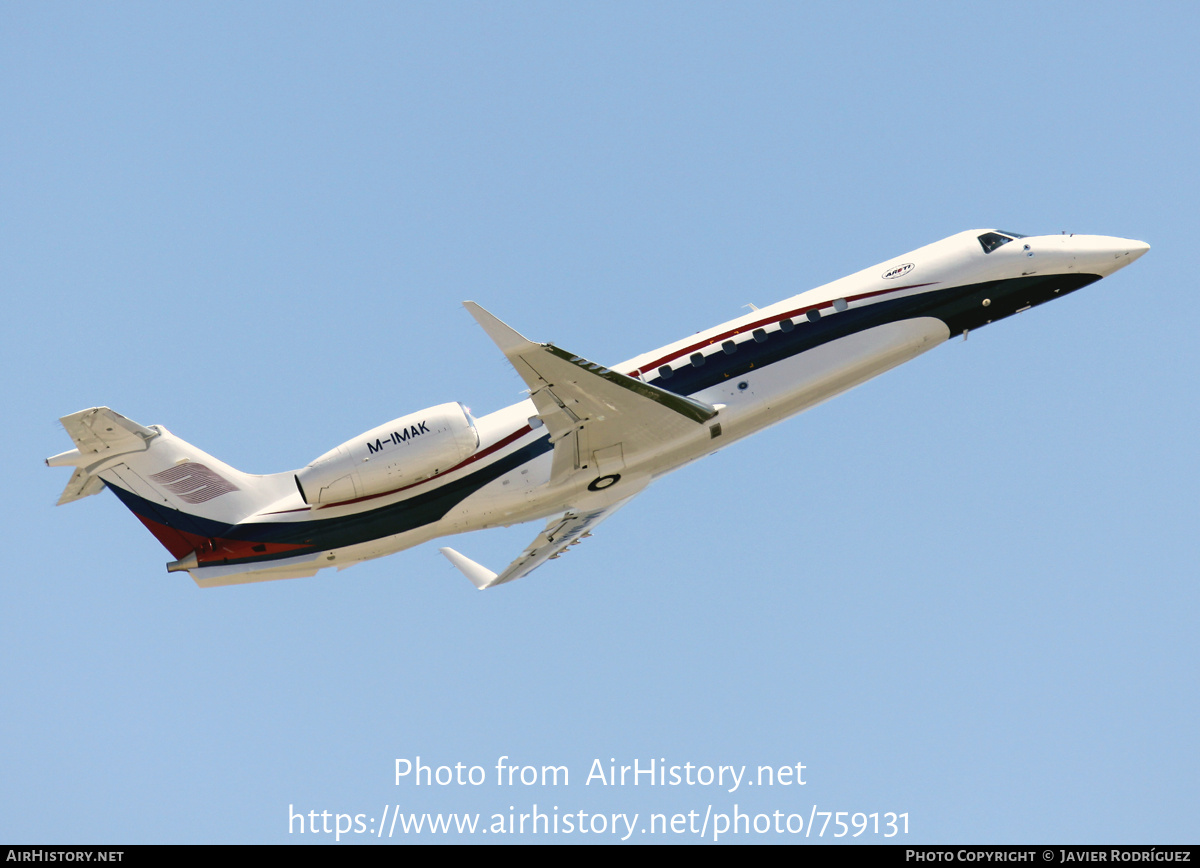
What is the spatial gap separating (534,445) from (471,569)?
6.08 m

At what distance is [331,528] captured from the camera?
22.5 m

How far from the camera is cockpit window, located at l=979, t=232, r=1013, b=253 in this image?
80.9ft

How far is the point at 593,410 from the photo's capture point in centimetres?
2133

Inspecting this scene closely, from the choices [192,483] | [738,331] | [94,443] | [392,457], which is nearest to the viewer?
[392,457]

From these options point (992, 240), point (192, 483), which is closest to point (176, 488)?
point (192, 483)

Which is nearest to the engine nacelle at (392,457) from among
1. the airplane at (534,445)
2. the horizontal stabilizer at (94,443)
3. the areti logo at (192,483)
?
the airplane at (534,445)

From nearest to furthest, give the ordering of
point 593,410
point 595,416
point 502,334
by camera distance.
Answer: point 502,334
point 593,410
point 595,416

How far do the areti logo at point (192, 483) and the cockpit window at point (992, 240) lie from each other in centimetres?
1630

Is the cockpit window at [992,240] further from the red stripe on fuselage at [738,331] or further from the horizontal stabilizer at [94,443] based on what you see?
the horizontal stabilizer at [94,443]

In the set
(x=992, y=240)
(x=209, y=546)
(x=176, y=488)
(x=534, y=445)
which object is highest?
(x=992, y=240)

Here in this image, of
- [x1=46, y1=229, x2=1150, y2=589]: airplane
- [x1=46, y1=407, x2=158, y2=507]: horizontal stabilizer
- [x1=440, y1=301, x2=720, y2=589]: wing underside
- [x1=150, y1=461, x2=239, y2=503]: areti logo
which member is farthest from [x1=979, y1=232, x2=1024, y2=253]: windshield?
[x1=46, y1=407, x2=158, y2=507]: horizontal stabilizer

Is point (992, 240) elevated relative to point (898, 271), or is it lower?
elevated

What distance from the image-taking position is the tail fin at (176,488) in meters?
23.0

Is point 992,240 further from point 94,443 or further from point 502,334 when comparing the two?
point 94,443
